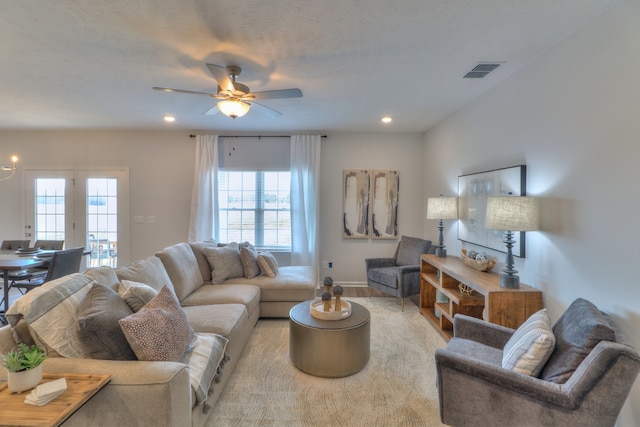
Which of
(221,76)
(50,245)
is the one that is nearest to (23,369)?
(221,76)

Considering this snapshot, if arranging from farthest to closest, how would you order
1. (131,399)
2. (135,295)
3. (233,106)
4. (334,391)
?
(233,106) < (334,391) < (135,295) < (131,399)

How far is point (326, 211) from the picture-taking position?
5.07 metres

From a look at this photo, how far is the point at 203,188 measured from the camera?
16.2 ft

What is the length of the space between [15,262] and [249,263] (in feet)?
7.88

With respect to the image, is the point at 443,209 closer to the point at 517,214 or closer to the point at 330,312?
the point at 517,214

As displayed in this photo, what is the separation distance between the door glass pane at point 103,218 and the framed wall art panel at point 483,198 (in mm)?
5406

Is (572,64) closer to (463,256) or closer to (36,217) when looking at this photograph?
(463,256)

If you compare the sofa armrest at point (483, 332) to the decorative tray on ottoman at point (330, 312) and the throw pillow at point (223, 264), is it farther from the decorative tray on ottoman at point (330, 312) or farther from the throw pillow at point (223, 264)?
the throw pillow at point (223, 264)

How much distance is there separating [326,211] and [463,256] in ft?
7.86

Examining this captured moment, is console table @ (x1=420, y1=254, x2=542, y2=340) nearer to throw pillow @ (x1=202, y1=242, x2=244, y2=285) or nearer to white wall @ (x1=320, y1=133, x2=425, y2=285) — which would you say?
white wall @ (x1=320, y1=133, x2=425, y2=285)

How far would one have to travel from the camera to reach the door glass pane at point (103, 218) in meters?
5.03

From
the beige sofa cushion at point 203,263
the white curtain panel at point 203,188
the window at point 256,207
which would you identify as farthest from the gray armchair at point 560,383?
the white curtain panel at point 203,188

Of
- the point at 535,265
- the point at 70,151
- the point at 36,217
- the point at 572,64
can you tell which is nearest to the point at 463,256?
the point at 535,265

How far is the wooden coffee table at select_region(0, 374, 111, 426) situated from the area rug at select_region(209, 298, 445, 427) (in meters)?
0.92
